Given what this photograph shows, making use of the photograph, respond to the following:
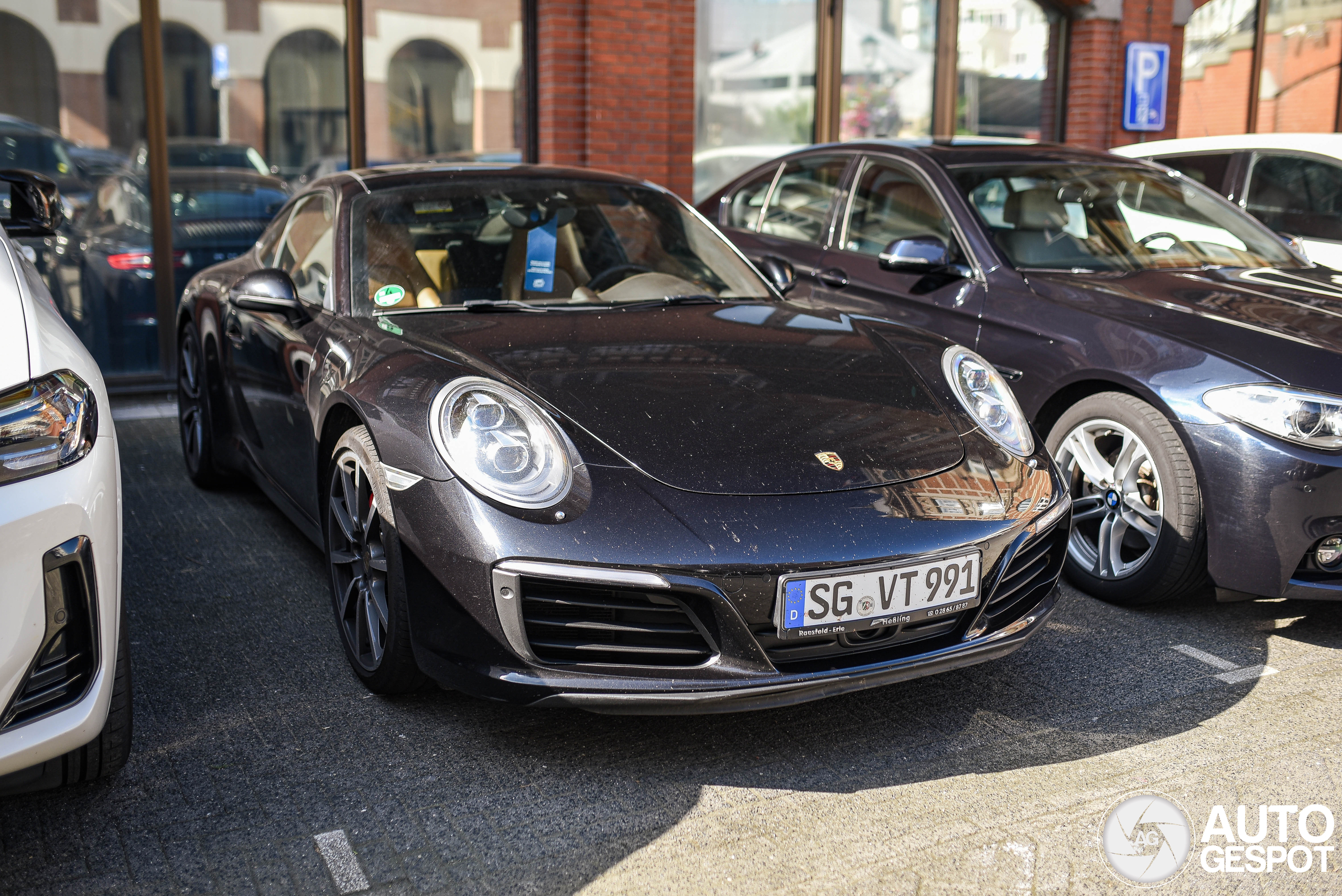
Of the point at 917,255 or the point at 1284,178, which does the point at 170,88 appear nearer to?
the point at 917,255

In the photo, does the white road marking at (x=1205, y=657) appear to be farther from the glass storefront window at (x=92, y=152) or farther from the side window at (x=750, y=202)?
the glass storefront window at (x=92, y=152)

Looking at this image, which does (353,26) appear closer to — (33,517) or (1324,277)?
(1324,277)

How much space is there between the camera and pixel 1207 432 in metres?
3.59

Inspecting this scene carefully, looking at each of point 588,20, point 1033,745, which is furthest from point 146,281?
point 1033,745

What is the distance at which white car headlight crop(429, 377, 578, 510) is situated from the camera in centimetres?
264

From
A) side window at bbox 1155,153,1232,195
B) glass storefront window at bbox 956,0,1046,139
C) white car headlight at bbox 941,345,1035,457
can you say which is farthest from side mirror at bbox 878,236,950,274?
glass storefront window at bbox 956,0,1046,139

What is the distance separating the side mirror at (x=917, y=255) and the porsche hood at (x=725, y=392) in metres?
1.06

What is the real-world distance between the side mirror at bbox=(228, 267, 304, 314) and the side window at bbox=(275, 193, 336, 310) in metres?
0.10

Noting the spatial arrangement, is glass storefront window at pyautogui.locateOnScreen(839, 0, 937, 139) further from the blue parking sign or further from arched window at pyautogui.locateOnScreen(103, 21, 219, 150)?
arched window at pyautogui.locateOnScreen(103, 21, 219, 150)

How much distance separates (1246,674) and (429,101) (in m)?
6.42

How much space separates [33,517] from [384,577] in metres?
1.00

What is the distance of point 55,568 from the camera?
6.98 ft

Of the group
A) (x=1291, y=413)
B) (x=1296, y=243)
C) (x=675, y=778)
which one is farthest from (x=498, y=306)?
(x=1296, y=243)

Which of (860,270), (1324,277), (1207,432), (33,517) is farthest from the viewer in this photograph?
(860,270)
